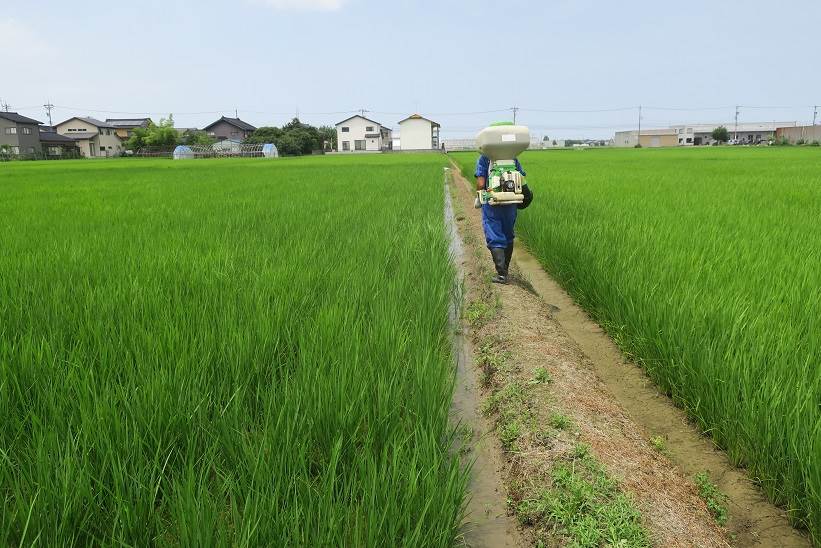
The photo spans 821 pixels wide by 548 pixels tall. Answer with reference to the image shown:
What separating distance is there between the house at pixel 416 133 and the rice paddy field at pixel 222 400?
5260 cm

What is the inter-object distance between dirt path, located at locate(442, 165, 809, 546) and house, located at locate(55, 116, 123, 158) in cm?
5489

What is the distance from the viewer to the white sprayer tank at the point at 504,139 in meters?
3.47

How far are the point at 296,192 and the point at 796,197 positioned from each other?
7.08m

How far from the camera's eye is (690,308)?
2387mm

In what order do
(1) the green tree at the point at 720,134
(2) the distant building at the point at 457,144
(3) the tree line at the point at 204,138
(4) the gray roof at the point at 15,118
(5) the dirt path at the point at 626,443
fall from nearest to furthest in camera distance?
(5) the dirt path at the point at 626,443 → (4) the gray roof at the point at 15,118 → (3) the tree line at the point at 204,138 → (1) the green tree at the point at 720,134 → (2) the distant building at the point at 457,144

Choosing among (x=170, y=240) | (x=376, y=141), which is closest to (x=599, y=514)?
(x=170, y=240)

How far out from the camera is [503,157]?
11.8 feet

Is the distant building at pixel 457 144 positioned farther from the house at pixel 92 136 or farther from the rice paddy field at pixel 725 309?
the rice paddy field at pixel 725 309

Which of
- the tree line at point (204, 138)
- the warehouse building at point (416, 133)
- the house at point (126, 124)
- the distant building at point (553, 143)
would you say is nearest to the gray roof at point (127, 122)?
the house at point (126, 124)

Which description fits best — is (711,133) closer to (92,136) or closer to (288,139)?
(288,139)

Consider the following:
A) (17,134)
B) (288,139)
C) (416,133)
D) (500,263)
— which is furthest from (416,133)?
(500,263)

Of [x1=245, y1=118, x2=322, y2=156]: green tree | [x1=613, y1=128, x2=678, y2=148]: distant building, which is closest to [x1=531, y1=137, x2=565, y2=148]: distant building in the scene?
[x1=613, y1=128, x2=678, y2=148]: distant building

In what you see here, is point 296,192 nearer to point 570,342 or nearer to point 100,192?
point 100,192

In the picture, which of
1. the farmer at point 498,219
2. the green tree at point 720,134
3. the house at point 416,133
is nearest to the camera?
the farmer at point 498,219
